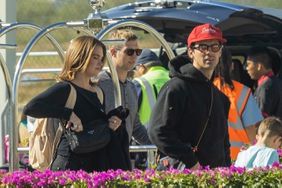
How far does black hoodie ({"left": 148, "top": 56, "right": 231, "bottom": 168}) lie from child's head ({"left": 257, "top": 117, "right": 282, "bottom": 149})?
65 cm

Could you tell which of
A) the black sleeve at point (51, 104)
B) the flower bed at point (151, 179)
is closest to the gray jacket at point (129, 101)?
the black sleeve at point (51, 104)

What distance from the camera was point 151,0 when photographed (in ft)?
36.4

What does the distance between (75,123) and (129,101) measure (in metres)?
1.96

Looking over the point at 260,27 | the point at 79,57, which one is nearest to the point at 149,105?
the point at 260,27

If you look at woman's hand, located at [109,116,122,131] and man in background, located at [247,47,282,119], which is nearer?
woman's hand, located at [109,116,122,131]

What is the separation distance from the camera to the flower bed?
5559 mm

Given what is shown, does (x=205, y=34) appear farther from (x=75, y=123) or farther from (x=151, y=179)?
(x=151, y=179)

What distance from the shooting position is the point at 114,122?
6324 mm

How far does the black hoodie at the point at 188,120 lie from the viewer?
6430 millimetres

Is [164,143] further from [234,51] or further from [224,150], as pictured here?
[234,51]

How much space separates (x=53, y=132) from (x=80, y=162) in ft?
2.36

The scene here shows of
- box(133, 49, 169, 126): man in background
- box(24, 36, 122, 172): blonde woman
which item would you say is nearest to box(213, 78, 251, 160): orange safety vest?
box(133, 49, 169, 126): man in background

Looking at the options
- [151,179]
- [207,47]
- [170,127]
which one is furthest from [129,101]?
[151,179]

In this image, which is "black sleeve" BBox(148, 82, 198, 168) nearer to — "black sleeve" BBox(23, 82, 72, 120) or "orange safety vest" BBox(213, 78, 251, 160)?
"black sleeve" BBox(23, 82, 72, 120)
